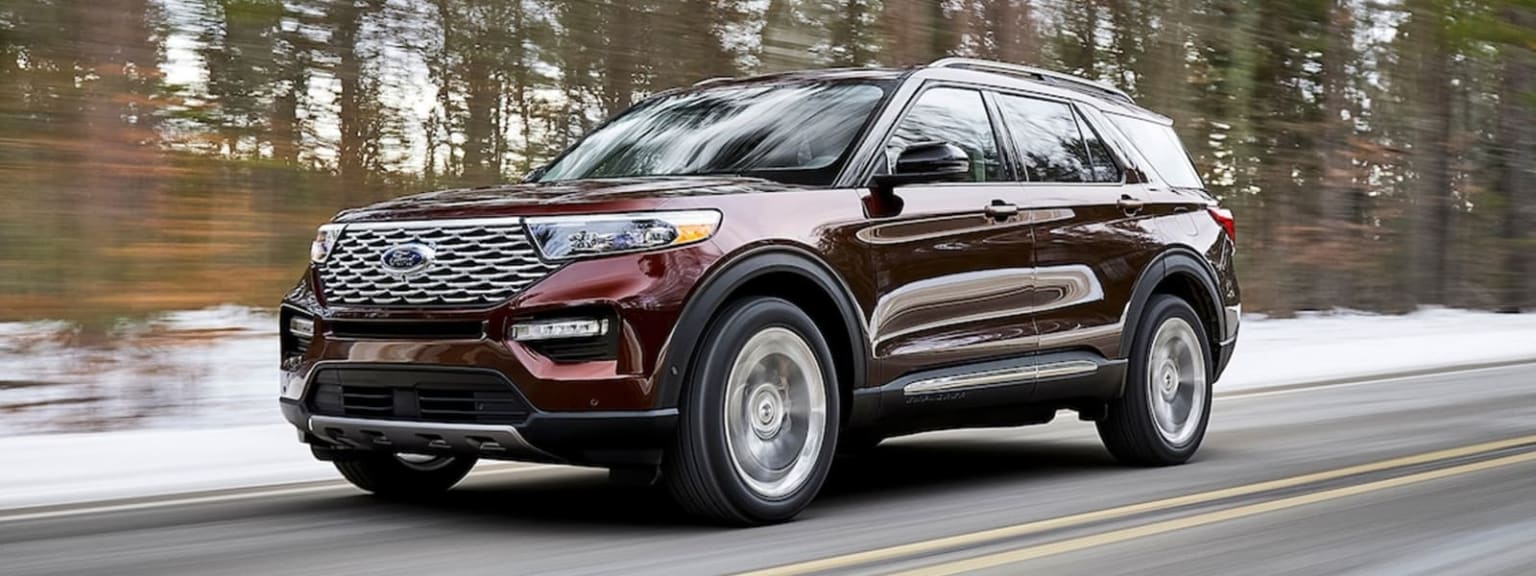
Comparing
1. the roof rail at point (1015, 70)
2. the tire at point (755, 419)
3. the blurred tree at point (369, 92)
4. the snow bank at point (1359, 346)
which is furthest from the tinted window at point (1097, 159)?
the snow bank at point (1359, 346)

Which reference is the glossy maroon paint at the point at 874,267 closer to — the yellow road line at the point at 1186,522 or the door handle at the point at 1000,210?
the door handle at the point at 1000,210

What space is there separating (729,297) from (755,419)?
1.44ft

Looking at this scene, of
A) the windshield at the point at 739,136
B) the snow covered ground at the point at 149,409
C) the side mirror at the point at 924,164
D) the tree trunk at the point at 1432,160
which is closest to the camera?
the side mirror at the point at 924,164

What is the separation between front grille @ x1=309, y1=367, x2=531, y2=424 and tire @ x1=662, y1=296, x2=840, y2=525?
553mm

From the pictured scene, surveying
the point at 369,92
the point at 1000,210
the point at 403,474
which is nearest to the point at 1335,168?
the point at 369,92

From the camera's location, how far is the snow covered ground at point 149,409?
7.16m

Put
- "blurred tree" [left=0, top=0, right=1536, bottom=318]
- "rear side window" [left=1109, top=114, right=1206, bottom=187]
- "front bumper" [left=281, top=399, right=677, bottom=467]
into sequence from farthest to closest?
1. "blurred tree" [left=0, top=0, right=1536, bottom=318]
2. "rear side window" [left=1109, top=114, right=1206, bottom=187]
3. "front bumper" [left=281, top=399, right=677, bottom=467]

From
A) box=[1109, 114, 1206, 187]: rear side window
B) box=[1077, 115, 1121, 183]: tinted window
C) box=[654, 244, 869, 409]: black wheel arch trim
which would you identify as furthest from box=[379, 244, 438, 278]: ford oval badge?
box=[1109, 114, 1206, 187]: rear side window

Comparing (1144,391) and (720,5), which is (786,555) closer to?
(1144,391)

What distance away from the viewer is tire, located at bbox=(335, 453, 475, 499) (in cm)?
646

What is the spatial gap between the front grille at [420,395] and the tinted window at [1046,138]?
2683 mm

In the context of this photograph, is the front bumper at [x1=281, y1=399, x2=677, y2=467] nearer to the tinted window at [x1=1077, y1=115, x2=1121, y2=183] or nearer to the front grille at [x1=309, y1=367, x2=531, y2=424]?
the front grille at [x1=309, y1=367, x2=531, y2=424]

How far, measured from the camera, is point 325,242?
586cm

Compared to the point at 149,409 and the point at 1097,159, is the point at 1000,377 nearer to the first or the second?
the point at 1097,159
